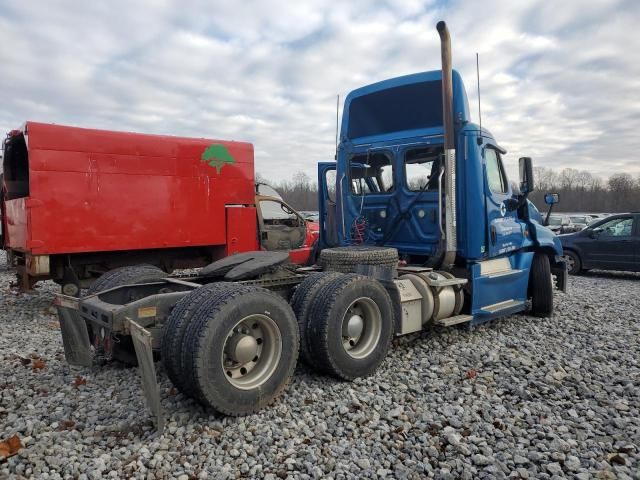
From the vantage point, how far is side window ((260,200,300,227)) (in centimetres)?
1021

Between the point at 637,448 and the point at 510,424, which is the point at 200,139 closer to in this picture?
the point at 510,424

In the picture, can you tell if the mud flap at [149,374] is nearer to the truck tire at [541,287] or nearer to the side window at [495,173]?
the side window at [495,173]

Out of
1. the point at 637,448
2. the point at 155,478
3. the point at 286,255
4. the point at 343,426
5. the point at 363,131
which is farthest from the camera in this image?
the point at 363,131

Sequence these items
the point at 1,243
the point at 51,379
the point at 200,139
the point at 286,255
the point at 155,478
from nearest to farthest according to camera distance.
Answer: the point at 155,478, the point at 51,379, the point at 286,255, the point at 200,139, the point at 1,243

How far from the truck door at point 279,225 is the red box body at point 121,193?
0.88m

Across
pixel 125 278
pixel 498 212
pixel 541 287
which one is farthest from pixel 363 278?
pixel 541 287

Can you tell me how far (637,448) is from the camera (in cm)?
308

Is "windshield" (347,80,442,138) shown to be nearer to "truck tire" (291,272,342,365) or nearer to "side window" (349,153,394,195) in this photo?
"side window" (349,153,394,195)

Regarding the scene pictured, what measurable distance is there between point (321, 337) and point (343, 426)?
82 cm

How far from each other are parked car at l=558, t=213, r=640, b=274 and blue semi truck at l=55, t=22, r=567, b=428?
5.38 meters

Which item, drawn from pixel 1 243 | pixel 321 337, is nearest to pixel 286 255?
pixel 321 337

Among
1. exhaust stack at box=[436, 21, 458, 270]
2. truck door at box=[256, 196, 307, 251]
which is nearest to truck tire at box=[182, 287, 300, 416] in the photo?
exhaust stack at box=[436, 21, 458, 270]

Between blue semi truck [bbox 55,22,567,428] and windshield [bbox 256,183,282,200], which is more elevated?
windshield [bbox 256,183,282,200]

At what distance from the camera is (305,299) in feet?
13.8
